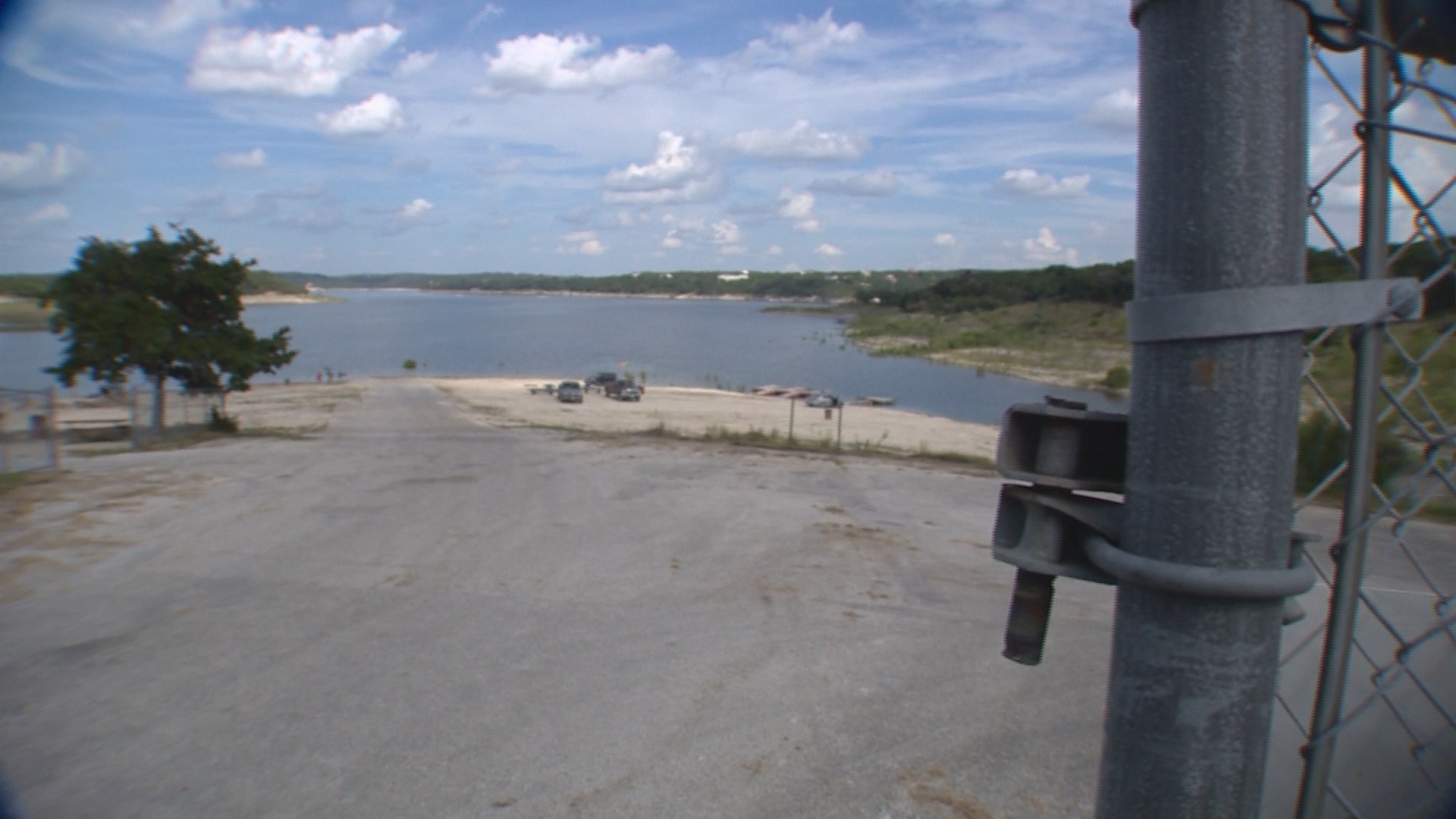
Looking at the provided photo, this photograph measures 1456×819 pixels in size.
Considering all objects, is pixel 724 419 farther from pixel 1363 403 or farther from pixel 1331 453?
pixel 1363 403

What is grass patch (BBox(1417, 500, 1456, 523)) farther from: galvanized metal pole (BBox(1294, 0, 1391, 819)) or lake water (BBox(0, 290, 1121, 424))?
lake water (BBox(0, 290, 1121, 424))

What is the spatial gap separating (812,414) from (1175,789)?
45328 mm

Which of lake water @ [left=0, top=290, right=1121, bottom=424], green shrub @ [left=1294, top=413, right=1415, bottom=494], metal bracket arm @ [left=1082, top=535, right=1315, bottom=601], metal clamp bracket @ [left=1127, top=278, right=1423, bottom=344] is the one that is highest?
metal clamp bracket @ [left=1127, top=278, right=1423, bottom=344]

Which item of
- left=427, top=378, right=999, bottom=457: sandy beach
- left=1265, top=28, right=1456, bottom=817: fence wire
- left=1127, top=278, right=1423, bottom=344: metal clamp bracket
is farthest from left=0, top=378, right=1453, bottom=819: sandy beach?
left=427, top=378, right=999, bottom=457: sandy beach

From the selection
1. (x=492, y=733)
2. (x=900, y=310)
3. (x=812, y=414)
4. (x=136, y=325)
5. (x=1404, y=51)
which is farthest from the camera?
(x=900, y=310)

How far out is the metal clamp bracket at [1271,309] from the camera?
1420 mm

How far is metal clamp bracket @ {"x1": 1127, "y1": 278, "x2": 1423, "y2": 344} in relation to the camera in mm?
1420

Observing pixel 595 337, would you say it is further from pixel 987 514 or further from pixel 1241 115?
pixel 1241 115

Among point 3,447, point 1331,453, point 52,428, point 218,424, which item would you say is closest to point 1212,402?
point 1331,453

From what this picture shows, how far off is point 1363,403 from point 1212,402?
34 centimetres

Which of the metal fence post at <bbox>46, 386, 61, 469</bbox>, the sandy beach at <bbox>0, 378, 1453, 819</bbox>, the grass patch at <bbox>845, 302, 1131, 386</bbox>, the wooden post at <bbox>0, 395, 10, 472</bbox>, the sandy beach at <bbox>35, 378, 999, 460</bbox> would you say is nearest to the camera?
the sandy beach at <bbox>0, 378, 1453, 819</bbox>

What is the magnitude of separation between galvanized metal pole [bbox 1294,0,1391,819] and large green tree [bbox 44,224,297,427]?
27.5 metres

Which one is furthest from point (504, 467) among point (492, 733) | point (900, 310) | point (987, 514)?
point (900, 310)

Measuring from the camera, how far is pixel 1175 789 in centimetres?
154
